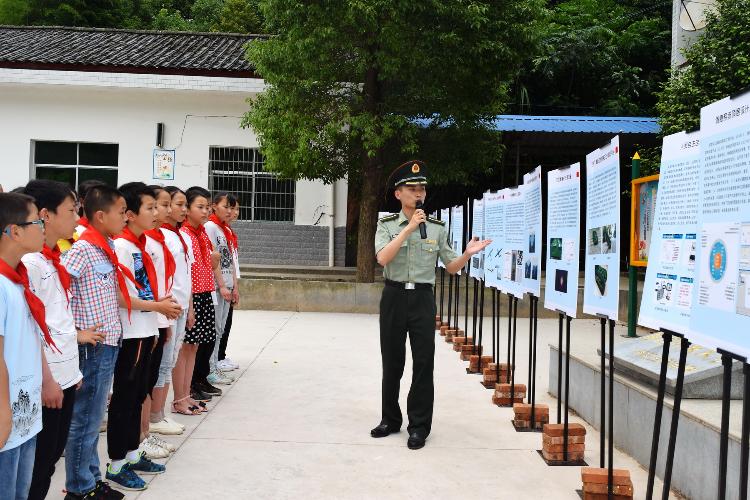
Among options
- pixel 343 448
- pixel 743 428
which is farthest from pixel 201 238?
pixel 743 428

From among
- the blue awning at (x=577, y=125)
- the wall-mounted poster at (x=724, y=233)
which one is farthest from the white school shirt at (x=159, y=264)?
the blue awning at (x=577, y=125)

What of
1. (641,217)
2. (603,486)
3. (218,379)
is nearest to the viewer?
(603,486)

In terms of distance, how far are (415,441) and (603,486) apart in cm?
130

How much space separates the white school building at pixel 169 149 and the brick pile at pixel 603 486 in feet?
39.4

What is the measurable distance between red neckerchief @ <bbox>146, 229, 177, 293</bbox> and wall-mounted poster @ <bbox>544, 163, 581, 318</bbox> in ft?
7.27

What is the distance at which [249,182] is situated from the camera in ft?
50.5

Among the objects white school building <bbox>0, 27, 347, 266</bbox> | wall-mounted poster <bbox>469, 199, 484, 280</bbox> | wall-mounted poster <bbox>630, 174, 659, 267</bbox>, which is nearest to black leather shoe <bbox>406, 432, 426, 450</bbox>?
wall-mounted poster <bbox>469, 199, 484, 280</bbox>

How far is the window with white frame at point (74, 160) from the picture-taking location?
15.4 m

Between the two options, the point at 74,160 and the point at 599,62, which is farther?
the point at 599,62

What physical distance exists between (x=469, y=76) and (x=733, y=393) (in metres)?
8.01

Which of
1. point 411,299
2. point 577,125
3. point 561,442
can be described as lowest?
point 561,442

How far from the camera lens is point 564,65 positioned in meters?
23.0

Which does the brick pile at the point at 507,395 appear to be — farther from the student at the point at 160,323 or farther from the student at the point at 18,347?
the student at the point at 18,347

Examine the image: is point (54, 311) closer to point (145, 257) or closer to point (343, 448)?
point (145, 257)
